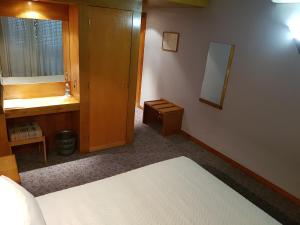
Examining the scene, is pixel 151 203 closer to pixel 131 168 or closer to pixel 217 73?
pixel 131 168

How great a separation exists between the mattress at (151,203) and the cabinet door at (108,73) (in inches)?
56.4

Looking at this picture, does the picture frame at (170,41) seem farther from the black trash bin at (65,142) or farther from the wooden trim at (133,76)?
the black trash bin at (65,142)

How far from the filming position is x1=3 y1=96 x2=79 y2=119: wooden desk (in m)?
2.60

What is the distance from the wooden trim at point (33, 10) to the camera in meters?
2.62

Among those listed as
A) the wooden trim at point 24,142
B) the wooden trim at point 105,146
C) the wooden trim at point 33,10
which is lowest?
the wooden trim at point 105,146

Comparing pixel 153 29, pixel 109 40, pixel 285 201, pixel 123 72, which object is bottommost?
pixel 285 201

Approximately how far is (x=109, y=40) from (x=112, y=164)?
5.26 ft

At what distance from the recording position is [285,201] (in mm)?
2666

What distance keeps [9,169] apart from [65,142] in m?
1.10

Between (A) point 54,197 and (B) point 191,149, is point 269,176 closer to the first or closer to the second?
(B) point 191,149

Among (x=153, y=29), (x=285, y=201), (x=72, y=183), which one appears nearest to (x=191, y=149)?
(x=285, y=201)

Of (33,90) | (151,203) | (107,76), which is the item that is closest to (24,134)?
(33,90)

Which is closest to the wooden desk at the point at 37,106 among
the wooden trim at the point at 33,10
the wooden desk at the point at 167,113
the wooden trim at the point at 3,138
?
the wooden trim at the point at 3,138

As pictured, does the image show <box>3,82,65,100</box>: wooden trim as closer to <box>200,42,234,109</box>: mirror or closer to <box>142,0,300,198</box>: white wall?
<box>142,0,300,198</box>: white wall
